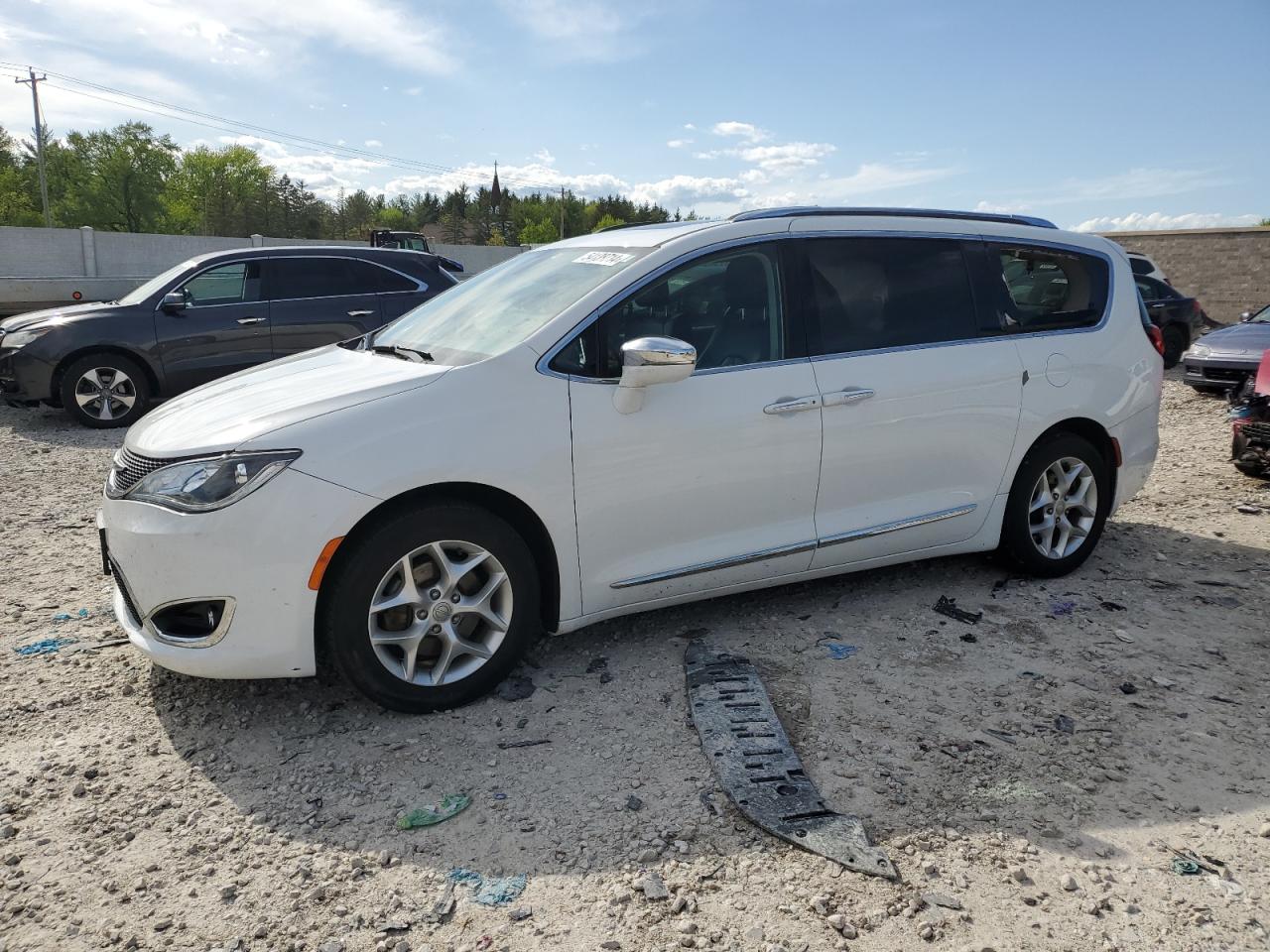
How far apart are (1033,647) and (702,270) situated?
7.28 ft

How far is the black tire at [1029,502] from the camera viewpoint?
4.68 m

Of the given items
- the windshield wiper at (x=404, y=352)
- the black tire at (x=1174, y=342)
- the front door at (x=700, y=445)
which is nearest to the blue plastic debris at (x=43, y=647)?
the windshield wiper at (x=404, y=352)

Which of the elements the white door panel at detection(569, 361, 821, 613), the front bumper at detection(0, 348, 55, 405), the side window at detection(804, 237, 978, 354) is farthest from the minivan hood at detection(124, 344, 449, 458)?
the front bumper at detection(0, 348, 55, 405)

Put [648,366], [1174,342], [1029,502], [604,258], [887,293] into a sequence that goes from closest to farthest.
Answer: [648,366], [604,258], [887,293], [1029,502], [1174,342]

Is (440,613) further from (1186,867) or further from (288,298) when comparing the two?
(288,298)

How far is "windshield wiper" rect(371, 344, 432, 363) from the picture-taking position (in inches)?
147

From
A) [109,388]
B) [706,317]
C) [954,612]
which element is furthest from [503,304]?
[109,388]

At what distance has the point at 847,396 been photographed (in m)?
3.99

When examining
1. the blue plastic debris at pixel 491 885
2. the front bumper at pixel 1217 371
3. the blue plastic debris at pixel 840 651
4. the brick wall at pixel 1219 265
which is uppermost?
the brick wall at pixel 1219 265

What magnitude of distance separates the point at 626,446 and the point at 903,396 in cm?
140

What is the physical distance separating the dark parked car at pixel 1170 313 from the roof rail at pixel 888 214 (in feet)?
38.6

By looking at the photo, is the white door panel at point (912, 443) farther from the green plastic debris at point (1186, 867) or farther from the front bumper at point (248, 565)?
the front bumper at point (248, 565)

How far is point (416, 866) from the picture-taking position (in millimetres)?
2637

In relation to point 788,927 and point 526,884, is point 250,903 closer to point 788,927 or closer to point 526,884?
point 526,884
